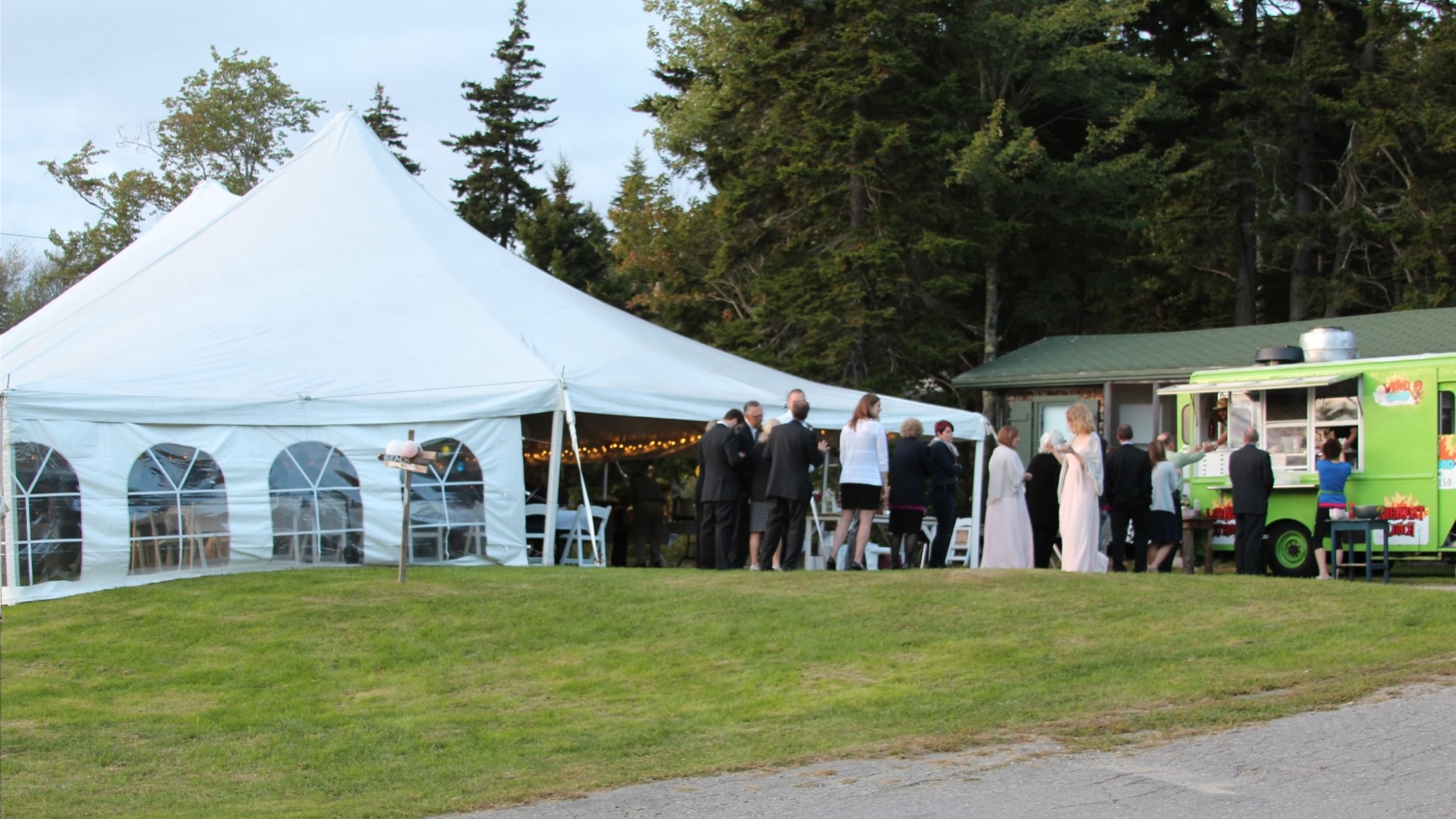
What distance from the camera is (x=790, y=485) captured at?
12922 mm

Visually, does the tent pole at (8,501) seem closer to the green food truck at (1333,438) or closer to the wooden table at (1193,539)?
the wooden table at (1193,539)

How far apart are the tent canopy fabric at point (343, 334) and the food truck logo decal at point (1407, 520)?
4.36 meters

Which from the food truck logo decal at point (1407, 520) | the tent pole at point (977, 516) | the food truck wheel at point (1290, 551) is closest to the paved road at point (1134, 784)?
the food truck logo decal at point (1407, 520)

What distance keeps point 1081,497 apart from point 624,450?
9.81 m

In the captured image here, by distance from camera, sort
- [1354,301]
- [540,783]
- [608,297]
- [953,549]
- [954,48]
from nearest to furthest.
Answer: [540,783]
[953,549]
[954,48]
[1354,301]
[608,297]

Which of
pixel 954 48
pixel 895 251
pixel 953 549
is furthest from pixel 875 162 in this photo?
pixel 953 549

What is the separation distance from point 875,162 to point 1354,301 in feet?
33.0

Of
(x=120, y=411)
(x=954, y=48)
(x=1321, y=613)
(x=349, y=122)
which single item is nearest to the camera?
(x=1321, y=613)

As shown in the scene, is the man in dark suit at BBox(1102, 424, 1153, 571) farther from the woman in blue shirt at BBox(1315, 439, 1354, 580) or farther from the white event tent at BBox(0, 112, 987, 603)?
the white event tent at BBox(0, 112, 987, 603)

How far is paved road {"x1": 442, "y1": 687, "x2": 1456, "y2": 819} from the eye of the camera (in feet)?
19.8

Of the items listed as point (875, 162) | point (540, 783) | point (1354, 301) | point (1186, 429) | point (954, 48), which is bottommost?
point (540, 783)

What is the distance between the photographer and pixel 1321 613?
10086mm

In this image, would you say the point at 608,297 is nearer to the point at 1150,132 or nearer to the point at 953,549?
the point at 1150,132

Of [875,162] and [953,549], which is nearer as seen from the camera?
[953,549]
